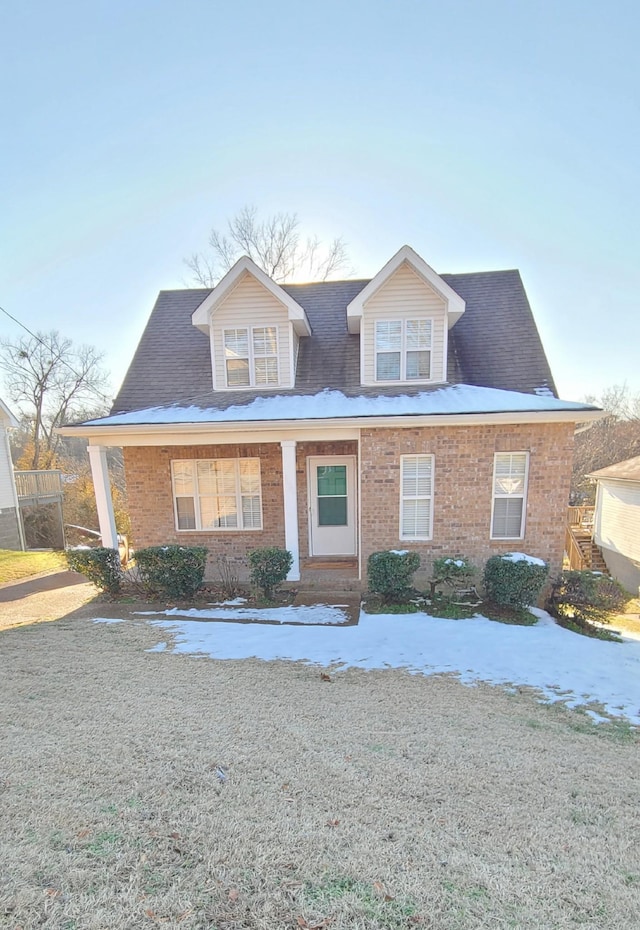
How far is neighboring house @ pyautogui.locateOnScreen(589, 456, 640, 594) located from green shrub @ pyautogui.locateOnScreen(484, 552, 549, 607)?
35.6ft

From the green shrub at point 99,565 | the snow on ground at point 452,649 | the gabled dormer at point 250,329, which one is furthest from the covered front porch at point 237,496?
the snow on ground at point 452,649

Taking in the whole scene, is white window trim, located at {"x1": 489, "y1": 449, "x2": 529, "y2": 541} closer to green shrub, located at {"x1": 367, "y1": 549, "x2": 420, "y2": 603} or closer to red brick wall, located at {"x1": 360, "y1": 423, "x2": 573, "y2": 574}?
red brick wall, located at {"x1": 360, "y1": 423, "x2": 573, "y2": 574}

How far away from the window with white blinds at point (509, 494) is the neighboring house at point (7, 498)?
1813 centimetres

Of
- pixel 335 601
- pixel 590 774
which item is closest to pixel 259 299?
pixel 335 601

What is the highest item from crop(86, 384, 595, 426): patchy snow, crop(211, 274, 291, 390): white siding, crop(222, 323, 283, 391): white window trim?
crop(211, 274, 291, 390): white siding

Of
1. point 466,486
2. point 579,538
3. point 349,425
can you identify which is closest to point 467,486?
point 466,486

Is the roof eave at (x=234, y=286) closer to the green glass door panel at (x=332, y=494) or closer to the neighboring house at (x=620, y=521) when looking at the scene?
the green glass door panel at (x=332, y=494)

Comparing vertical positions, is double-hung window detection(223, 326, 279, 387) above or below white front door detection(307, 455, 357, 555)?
above

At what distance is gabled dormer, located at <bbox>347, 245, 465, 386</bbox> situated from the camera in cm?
806

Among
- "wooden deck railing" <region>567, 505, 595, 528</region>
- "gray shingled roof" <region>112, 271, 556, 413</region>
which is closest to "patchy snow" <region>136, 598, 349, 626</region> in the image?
"gray shingled roof" <region>112, 271, 556, 413</region>

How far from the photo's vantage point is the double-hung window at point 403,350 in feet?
27.3

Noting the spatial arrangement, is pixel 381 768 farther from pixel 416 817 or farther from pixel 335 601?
pixel 335 601

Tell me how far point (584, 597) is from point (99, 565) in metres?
8.69

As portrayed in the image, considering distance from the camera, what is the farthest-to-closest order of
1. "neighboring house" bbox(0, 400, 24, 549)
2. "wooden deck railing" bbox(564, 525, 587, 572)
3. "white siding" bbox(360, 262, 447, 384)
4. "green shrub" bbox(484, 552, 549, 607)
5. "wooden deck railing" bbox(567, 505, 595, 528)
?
1. "wooden deck railing" bbox(567, 505, 595, 528)
2. "wooden deck railing" bbox(564, 525, 587, 572)
3. "neighboring house" bbox(0, 400, 24, 549)
4. "white siding" bbox(360, 262, 447, 384)
5. "green shrub" bbox(484, 552, 549, 607)
